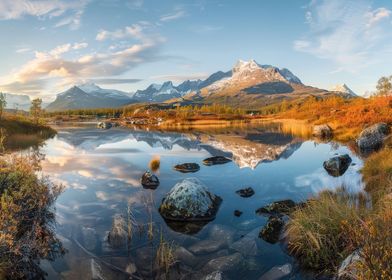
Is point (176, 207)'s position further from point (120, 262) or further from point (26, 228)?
point (26, 228)

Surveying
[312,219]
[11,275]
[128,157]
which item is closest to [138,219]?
[11,275]

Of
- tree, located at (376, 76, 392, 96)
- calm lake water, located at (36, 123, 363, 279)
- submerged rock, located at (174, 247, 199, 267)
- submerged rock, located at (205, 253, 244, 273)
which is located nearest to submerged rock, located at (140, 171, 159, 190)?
calm lake water, located at (36, 123, 363, 279)

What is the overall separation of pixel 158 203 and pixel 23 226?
7.06 metres

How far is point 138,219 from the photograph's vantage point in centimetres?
1484

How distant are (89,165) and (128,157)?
5727 millimetres

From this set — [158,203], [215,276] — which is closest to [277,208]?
[158,203]

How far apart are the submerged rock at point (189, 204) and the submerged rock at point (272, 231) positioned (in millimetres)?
2953

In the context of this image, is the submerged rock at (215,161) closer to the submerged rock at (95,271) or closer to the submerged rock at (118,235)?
the submerged rock at (118,235)

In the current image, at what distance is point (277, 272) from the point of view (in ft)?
33.2

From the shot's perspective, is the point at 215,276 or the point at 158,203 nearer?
the point at 215,276

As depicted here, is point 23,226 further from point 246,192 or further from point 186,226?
point 246,192

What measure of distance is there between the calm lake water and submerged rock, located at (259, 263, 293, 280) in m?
0.19

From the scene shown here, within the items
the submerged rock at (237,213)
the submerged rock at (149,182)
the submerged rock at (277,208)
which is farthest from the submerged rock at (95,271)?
the submerged rock at (149,182)

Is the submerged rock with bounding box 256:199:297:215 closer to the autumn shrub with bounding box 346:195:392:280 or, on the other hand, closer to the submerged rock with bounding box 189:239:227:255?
the submerged rock with bounding box 189:239:227:255
